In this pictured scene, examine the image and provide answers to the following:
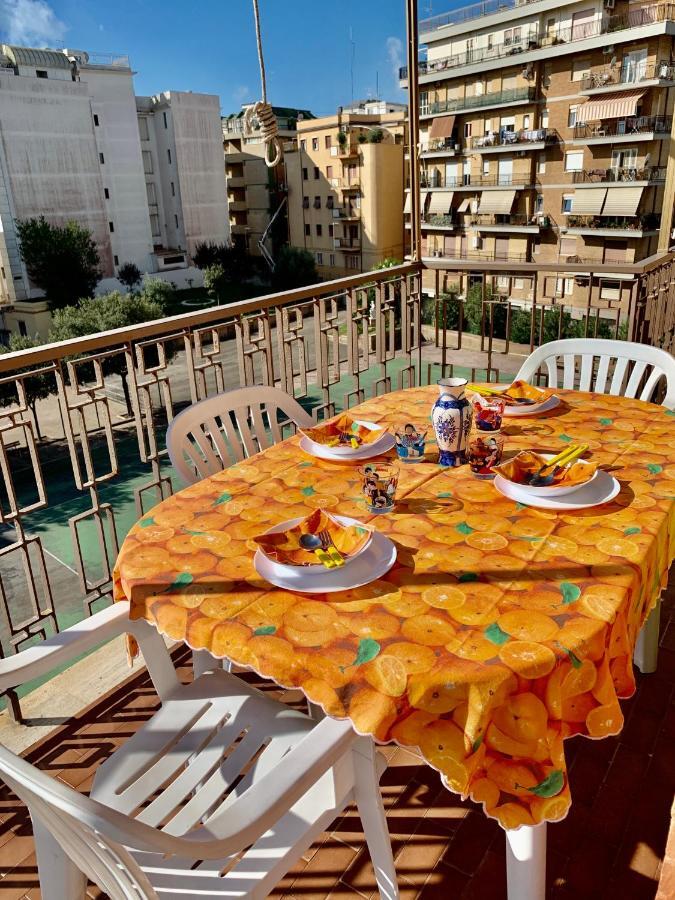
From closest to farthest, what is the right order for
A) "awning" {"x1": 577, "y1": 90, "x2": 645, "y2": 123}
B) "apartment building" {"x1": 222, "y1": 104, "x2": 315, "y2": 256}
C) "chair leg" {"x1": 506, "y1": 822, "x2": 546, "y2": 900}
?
"chair leg" {"x1": 506, "y1": 822, "x2": 546, "y2": 900} → "awning" {"x1": 577, "y1": 90, "x2": 645, "y2": 123} → "apartment building" {"x1": 222, "y1": 104, "x2": 315, "y2": 256}

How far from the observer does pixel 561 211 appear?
2194 cm

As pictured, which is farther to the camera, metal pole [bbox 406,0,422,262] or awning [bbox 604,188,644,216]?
awning [bbox 604,188,644,216]

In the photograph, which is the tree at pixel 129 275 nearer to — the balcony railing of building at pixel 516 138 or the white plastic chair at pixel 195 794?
the balcony railing of building at pixel 516 138

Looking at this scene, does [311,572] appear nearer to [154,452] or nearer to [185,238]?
[154,452]

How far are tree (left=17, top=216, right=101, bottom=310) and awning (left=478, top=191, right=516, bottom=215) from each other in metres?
15.2

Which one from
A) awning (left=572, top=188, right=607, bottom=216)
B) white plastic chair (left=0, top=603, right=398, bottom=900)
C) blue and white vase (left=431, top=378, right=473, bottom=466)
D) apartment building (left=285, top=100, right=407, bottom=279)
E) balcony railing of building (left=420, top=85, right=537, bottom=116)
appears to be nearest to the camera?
white plastic chair (left=0, top=603, right=398, bottom=900)

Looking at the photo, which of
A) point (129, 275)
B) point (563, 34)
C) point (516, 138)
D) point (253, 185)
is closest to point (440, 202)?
point (516, 138)

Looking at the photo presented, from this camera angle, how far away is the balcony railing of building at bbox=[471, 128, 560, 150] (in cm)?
2148

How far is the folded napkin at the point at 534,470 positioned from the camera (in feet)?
4.87

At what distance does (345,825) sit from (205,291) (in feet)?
109

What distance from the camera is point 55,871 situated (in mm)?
1071

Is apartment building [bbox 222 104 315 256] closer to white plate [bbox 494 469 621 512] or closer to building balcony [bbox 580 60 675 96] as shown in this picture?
building balcony [bbox 580 60 675 96]

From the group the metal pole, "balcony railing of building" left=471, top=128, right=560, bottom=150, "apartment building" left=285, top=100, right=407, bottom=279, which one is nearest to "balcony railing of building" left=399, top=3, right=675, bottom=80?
"balcony railing of building" left=471, top=128, right=560, bottom=150

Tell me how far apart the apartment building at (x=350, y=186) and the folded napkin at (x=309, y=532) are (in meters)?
28.3
